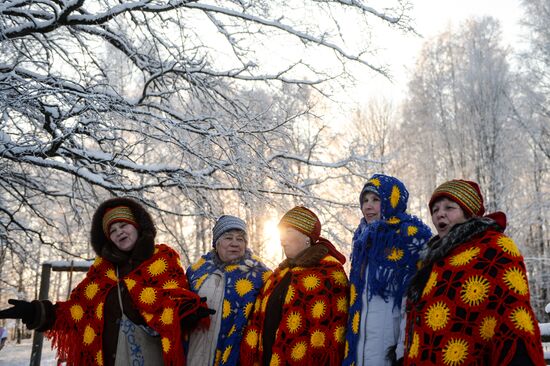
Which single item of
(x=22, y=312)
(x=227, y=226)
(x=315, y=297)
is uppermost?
(x=227, y=226)

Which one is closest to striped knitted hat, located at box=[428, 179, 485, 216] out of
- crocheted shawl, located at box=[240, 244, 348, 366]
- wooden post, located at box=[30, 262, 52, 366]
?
crocheted shawl, located at box=[240, 244, 348, 366]

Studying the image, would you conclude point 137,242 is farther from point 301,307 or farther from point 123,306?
A: point 301,307

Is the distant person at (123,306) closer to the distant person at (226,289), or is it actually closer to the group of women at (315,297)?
the group of women at (315,297)

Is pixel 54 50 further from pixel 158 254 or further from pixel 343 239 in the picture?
pixel 343 239

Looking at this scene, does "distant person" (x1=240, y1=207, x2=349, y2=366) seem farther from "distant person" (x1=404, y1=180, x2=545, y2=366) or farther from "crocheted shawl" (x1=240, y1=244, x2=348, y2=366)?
"distant person" (x1=404, y1=180, x2=545, y2=366)

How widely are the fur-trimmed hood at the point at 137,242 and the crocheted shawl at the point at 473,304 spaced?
168 centimetres

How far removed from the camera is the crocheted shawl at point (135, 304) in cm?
307

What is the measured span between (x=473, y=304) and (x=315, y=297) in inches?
38.3

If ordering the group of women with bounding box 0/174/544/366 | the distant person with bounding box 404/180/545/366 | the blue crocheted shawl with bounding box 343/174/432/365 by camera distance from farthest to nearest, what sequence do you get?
the blue crocheted shawl with bounding box 343/174/432/365 → the group of women with bounding box 0/174/544/366 → the distant person with bounding box 404/180/545/366

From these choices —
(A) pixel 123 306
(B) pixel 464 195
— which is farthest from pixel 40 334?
(B) pixel 464 195

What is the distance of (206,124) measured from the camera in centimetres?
480

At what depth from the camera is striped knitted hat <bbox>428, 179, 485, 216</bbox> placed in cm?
238

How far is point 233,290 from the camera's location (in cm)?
322

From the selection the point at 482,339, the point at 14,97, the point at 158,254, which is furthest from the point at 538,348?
the point at 14,97
